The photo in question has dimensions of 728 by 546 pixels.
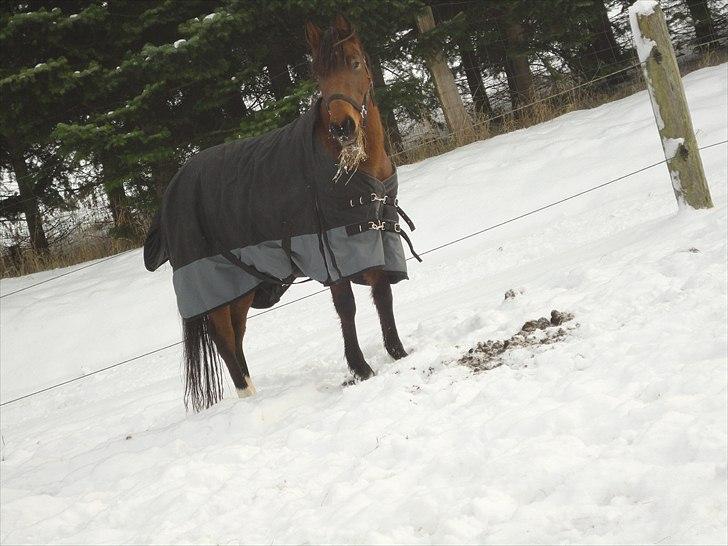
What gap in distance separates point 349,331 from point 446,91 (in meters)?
8.04

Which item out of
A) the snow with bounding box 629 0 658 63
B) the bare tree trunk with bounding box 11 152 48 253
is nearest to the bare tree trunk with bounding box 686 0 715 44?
the snow with bounding box 629 0 658 63

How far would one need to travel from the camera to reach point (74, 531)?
2936 mm

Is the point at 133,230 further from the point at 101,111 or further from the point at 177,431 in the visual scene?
the point at 177,431

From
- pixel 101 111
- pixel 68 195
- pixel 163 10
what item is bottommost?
pixel 68 195

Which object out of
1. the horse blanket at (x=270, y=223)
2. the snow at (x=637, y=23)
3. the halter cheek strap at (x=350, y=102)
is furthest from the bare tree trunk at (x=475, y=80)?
the halter cheek strap at (x=350, y=102)

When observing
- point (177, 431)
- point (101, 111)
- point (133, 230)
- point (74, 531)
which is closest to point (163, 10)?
point (101, 111)

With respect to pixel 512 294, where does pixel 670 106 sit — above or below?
above

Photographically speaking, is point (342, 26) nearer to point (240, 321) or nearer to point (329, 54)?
point (329, 54)

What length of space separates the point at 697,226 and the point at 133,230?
8.26 metres

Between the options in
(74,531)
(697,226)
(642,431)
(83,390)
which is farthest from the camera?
(83,390)

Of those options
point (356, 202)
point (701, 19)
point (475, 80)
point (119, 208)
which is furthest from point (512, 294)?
point (701, 19)

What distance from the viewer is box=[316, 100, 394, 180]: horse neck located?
3846 mm

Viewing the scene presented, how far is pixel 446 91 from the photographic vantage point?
37.3 feet

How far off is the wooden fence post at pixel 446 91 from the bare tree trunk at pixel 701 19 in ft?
14.2
